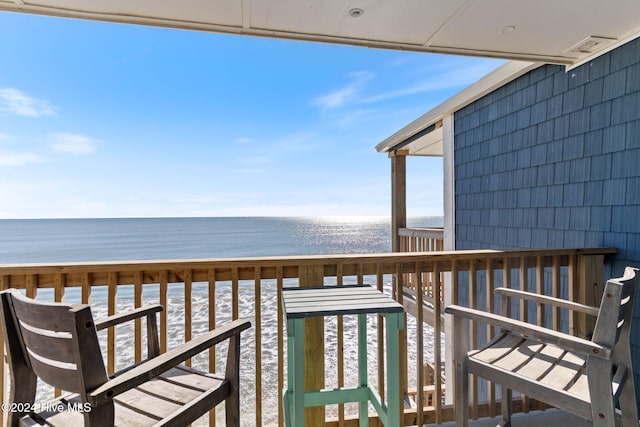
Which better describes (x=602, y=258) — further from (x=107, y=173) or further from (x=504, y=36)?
(x=107, y=173)

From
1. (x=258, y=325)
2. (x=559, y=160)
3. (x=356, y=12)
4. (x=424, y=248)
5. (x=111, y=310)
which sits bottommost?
(x=424, y=248)

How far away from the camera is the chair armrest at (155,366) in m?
1.00

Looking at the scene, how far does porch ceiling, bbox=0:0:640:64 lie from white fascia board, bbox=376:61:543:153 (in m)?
0.83

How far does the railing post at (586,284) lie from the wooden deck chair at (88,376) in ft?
7.60

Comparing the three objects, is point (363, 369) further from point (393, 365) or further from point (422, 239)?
point (422, 239)

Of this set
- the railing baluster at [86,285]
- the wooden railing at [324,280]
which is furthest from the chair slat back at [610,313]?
the railing baluster at [86,285]

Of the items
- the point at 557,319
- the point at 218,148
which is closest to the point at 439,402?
the point at 557,319

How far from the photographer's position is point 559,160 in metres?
3.19

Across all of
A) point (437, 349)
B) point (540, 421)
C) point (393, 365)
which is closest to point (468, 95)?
point (437, 349)

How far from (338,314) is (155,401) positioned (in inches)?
31.7

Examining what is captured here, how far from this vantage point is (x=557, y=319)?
7.75 ft

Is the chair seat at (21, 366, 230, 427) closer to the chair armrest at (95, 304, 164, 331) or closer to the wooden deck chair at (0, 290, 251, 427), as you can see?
the wooden deck chair at (0, 290, 251, 427)

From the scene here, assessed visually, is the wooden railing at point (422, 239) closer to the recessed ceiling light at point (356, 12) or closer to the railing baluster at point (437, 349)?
the railing baluster at point (437, 349)

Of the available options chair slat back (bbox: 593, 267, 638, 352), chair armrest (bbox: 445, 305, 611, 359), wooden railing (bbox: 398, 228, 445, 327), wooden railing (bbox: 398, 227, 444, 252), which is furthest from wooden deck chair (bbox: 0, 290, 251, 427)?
wooden railing (bbox: 398, 227, 444, 252)
